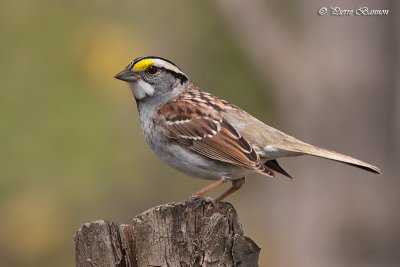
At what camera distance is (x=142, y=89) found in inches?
296

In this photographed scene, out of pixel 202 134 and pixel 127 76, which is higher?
pixel 127 76

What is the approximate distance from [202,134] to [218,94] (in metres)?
8.29

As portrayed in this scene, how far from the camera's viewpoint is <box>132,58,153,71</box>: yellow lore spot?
7441mm

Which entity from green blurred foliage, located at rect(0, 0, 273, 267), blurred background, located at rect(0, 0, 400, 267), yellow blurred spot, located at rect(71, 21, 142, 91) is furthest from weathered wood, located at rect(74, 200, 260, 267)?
yellow blurred spot, located at rect(71, 21, 142, 91)

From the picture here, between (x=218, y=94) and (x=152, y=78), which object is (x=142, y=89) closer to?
(x=152, y=78)

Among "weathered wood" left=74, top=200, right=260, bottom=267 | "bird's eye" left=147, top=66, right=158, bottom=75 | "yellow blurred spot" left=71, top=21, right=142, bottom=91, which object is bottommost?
"weathered wood" left=74, top=200, right=260, bottom=267

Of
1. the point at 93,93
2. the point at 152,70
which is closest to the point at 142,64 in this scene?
the point at 152,70

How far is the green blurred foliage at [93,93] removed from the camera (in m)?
14.6

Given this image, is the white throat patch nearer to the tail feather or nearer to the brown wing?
the brown wing

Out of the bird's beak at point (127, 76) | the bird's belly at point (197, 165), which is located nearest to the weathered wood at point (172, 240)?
the bird's belly at point (197, 165)

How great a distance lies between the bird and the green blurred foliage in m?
6.17

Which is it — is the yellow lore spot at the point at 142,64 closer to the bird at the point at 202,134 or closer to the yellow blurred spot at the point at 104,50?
the bird at the point at 202,134

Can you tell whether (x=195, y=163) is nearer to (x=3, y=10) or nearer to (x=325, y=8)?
(x=325, y=8)

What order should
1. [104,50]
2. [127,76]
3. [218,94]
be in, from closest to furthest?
[127,76], [104,50], [218,94]
